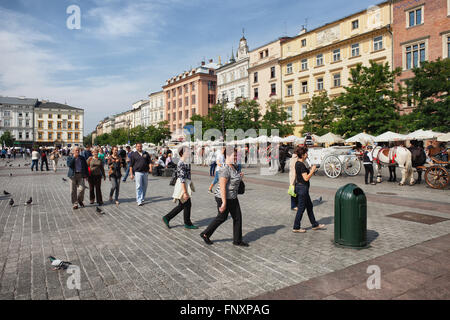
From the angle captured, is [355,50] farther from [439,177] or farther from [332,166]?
[439,177]

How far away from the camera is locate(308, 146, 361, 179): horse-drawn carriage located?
1645cm

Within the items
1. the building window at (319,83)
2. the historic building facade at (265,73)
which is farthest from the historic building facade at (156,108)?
the building window at (319,83)

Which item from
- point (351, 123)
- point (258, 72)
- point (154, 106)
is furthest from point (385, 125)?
point (154, 106)

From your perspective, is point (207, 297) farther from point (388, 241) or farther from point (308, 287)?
point (388, 241)

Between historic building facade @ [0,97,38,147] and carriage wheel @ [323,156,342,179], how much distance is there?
108 meters

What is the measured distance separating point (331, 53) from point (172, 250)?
40.1 m

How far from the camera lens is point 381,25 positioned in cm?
3431

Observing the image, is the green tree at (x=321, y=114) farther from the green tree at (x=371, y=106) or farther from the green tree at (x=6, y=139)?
the green tree at (x=6, y=139)

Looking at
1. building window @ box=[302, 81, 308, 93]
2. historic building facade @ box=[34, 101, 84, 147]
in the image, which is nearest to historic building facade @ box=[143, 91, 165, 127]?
historic building facade @ box=[34, 101, 84, 147]

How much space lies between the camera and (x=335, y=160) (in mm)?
16422

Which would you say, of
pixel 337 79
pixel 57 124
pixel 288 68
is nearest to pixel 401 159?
pixel 337 79

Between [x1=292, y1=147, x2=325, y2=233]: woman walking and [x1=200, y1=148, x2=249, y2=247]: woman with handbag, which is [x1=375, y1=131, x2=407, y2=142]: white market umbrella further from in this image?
[x1=200, y1=148, x2=249, y2=247]: woman with handbag

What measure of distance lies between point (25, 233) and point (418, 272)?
22.0 feet
